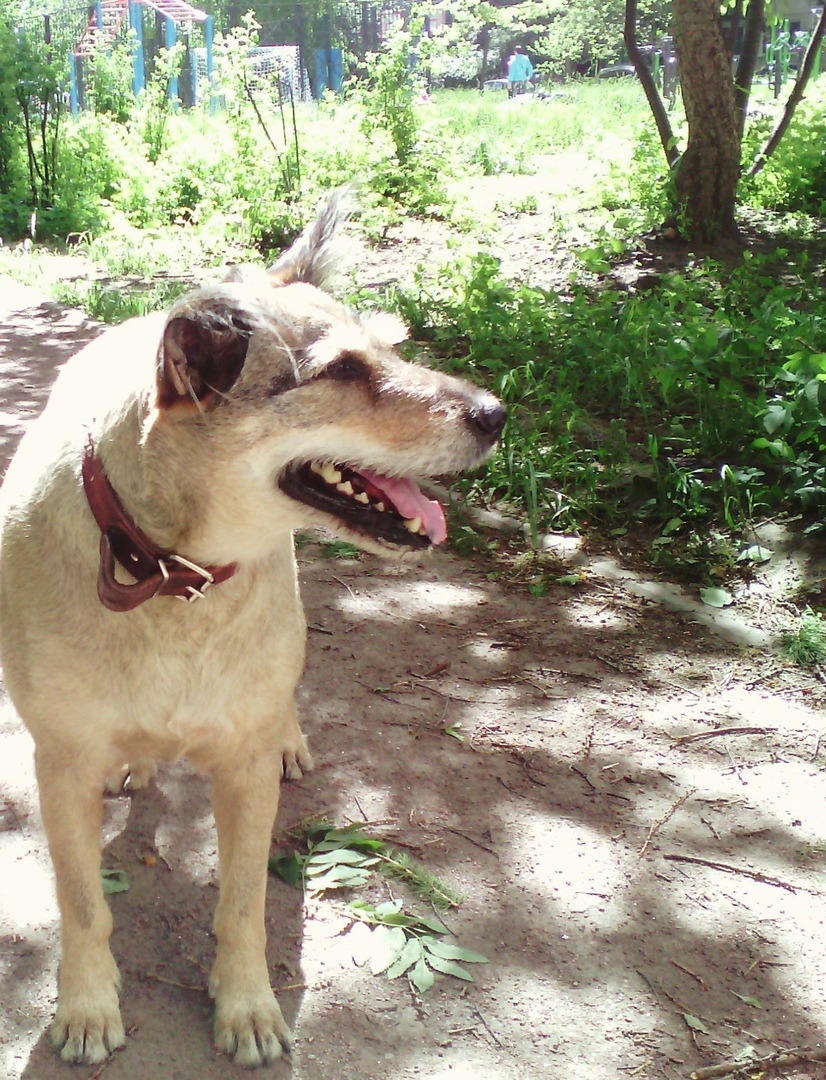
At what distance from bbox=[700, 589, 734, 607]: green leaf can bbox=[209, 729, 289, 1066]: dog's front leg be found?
2264 mm

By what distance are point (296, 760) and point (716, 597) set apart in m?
1.84

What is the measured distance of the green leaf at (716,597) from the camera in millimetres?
4109

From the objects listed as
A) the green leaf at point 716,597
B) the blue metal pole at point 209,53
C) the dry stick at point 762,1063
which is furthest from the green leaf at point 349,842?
the blue metal pole at point 209,53

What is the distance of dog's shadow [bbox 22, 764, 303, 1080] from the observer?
2260 mm

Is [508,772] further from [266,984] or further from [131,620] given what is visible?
[131,620]

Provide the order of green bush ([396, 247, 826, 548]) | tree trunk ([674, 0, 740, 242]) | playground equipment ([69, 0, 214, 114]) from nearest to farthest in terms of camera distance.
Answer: green bush ([396, 247, 826, 548])
tree trunk ([674, 0, 740, 242])
playground equipment ([69, 0, 214, 114])

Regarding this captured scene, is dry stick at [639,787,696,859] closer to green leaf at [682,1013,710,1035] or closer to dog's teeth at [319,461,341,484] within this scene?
green leaf at [682,1013,710,1035]

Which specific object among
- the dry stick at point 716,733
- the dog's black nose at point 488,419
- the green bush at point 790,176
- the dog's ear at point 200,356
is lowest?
the dry stick at point 716,733

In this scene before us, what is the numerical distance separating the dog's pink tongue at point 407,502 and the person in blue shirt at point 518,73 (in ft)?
87.1

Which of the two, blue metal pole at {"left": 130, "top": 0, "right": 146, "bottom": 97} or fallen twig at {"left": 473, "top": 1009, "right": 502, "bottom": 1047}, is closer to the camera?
fallen twig at {"left": 473, "top": 1009, "right": 502, "bottom": 1047}

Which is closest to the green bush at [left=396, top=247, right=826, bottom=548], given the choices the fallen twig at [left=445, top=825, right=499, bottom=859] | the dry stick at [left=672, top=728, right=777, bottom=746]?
the dry stick at [left=672, top=728, right=777, bottom=746]

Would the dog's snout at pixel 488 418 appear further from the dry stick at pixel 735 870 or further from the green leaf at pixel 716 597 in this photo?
the green leaf at pixel 716 597

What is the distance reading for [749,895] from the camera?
9.04 feet

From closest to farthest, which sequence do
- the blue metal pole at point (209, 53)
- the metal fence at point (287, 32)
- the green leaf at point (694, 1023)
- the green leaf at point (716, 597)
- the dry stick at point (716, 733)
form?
the green leaf at point (694, 1023)
the dry stick at point (716, 733)
the green leaf at point (716, 597)
the blue metal pole at point (209, 53)
the metal fence at point (287, 32)
